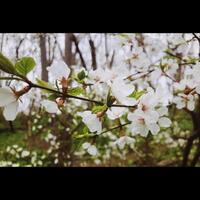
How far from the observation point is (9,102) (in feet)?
2.07

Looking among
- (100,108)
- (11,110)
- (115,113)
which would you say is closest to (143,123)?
(115,113)

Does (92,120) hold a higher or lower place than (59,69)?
lower

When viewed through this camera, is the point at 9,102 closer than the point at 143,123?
Yes

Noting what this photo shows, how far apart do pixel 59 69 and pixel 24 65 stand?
0.13 meters

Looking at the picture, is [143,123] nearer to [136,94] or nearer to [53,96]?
[136,94]

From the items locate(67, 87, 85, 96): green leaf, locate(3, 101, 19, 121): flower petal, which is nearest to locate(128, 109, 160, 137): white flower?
locate(67, 87, 85, 96): green leaf

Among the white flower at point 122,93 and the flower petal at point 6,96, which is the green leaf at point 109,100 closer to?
the white flower at point 122,93

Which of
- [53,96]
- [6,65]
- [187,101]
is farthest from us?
[187,101]

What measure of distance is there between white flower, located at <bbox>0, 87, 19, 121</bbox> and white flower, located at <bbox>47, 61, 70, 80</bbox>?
12cm

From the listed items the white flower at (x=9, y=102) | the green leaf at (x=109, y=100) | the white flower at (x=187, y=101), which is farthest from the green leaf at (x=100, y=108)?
the white flower at (x=187, y=101)

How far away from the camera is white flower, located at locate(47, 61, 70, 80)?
732 mm
